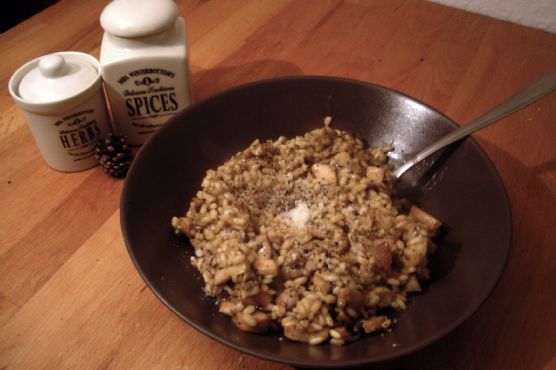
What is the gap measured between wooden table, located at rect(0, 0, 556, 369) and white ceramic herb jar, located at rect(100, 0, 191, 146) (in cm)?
19

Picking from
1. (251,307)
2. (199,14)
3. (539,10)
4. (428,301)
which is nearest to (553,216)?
(428,301)

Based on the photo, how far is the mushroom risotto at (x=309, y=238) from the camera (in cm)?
78

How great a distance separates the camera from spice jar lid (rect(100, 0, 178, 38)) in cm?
98

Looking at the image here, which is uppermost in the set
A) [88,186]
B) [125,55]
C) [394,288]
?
[125,55]

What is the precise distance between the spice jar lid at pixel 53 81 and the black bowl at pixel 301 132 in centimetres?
21

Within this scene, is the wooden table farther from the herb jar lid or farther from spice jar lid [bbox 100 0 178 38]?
spice jar lid [bbox 100 0 178 38]

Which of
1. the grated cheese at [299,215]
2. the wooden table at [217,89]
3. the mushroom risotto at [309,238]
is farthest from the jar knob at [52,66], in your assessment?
the grated cheese at [299,215]

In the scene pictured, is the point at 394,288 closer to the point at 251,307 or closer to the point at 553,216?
the point at 251,307

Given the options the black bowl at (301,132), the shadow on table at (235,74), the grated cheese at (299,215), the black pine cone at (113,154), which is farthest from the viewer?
the shadow on table at (235,74)

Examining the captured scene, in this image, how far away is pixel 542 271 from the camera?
920 mm

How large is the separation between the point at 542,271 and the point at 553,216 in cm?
17

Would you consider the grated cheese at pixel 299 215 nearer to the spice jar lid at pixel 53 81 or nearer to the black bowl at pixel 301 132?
the black bowl at pixel 301 132

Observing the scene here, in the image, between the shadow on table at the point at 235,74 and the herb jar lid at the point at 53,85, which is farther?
the shadow on table at the point at 235,74

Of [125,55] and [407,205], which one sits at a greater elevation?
[125,55]
